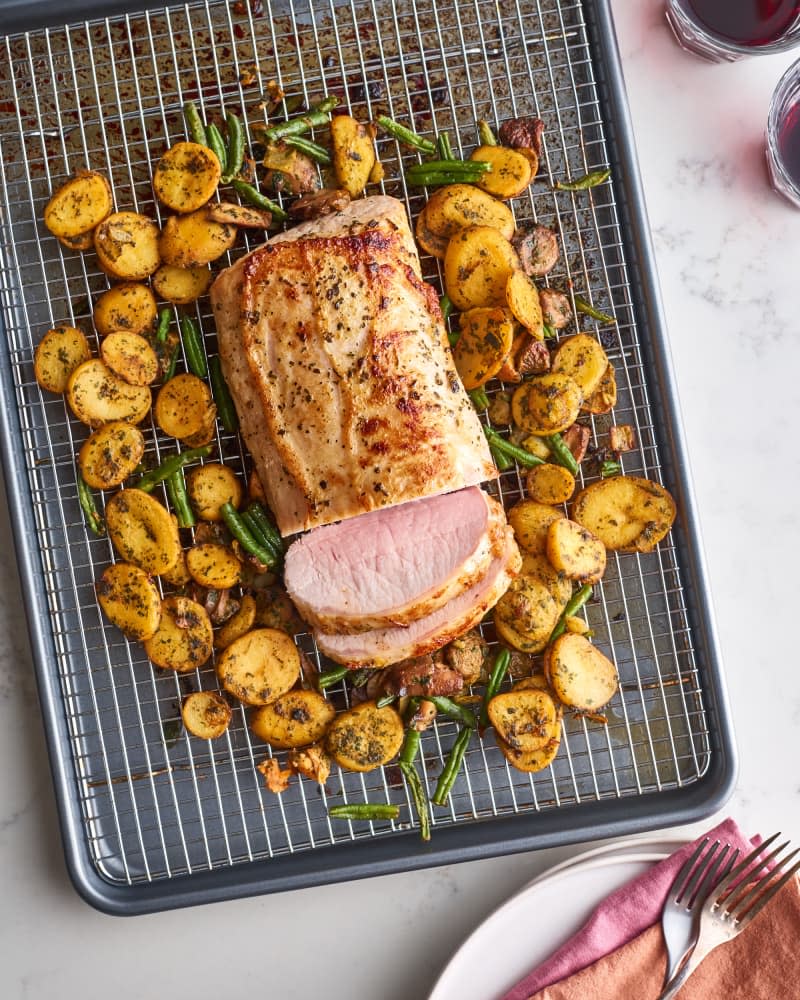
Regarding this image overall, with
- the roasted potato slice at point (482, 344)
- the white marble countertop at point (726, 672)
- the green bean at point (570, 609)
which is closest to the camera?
the roasted potato slice at point (482, 344)

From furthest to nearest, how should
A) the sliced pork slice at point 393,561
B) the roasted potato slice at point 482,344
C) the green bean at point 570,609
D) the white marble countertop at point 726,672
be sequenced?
1. the white marble countertop at point 726,672
2. the green bean at point 570,609
3. the roasted potato slice at point 482,344
4. the sliced pork slice at point 393,561

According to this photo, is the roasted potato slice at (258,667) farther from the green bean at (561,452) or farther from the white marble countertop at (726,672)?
the green bean at (561,452)

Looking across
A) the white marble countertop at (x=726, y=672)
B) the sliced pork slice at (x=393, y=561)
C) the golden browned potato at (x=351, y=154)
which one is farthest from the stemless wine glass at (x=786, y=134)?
the sliced pork slice at (x=393, y=561)

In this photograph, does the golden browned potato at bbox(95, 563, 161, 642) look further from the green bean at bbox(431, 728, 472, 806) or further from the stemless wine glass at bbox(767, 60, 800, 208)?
the stemless wine glass at bbox(767, 60, 800, 208)

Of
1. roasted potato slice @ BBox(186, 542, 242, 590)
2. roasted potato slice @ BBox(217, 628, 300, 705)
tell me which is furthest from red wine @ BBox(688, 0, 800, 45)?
roasted potato slice @ BBox(217, 628, 300, 705)

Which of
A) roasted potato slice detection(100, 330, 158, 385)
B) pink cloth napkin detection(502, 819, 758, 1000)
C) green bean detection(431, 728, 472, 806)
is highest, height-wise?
roasted potato slice detection(100, 330, 158, 385)

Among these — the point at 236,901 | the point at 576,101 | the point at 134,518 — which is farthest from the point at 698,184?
the point at 236,901
